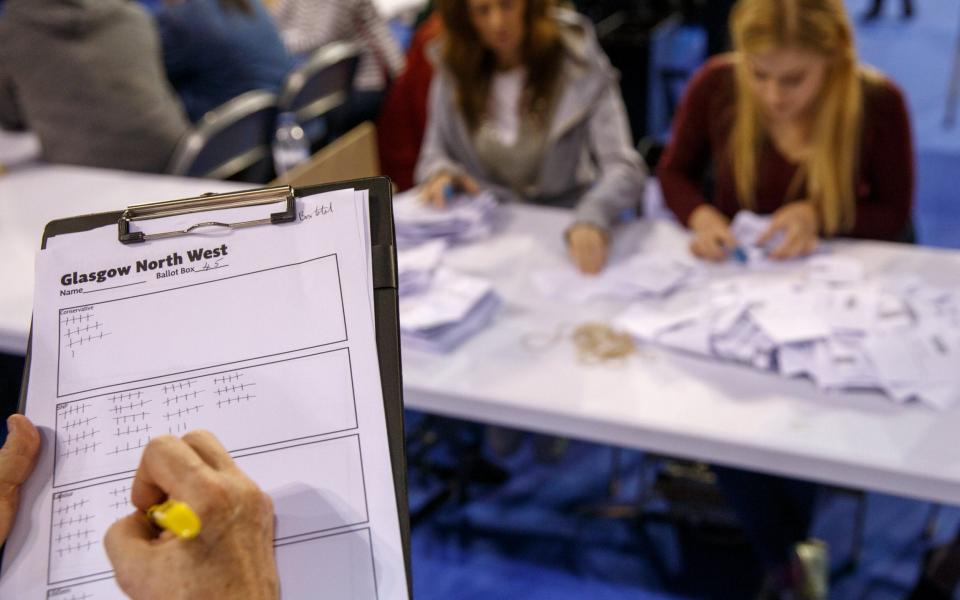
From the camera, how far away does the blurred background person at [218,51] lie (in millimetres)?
2889

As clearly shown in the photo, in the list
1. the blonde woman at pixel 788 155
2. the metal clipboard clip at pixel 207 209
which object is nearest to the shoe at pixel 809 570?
the blonde woman at pixel 788 155

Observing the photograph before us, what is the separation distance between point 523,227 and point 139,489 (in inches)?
55.7

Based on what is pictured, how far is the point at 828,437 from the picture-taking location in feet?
3.85

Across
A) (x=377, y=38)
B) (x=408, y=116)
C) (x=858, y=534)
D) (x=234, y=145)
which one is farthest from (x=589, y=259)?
(x=377, y=38)

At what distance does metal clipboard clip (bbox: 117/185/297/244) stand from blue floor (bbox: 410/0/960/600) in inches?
57.1

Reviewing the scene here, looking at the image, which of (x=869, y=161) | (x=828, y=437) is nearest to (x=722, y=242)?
(x=869, y=161)

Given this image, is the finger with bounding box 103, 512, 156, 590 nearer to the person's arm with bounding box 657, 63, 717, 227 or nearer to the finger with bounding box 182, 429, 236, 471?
the finger with bounding box 182, 429, 236, 471

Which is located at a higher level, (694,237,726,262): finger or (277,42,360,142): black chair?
(277,42,360,142): black chair

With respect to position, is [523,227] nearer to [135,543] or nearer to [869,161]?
[869,161]

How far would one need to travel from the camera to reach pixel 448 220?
1.83 meters

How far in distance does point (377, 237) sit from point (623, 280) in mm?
1016

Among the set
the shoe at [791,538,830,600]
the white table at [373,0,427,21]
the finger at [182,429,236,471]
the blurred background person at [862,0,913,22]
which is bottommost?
the shoe at [791,538,830,600]

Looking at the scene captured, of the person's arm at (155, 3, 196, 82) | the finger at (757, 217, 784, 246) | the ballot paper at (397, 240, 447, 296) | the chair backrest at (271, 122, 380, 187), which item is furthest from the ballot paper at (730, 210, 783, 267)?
the person's arm at (155, 3, 196, 82)

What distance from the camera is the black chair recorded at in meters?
2.94
